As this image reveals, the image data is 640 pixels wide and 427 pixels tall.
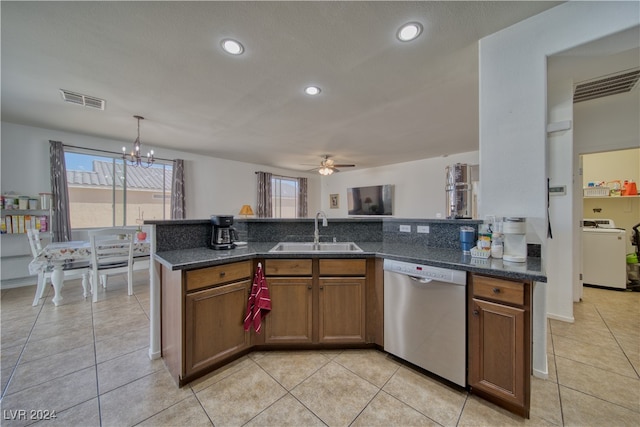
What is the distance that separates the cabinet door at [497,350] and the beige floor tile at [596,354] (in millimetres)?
1053

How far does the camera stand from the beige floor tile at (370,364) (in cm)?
165

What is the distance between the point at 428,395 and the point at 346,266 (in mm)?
966

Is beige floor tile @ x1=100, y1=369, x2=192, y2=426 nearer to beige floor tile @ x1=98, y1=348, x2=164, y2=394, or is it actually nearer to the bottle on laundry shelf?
beige floor tile @ x1=98, y1=348, x2=164, y2=394

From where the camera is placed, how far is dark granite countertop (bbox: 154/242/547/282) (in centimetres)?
132

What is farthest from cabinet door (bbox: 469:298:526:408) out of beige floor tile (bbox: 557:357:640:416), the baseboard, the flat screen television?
the flat screen television

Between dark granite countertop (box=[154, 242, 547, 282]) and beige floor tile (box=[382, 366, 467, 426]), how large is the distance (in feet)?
2.68

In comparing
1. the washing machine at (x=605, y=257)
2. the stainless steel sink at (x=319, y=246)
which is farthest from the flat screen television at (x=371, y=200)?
the stainless steel sink at (x=319, y=246)

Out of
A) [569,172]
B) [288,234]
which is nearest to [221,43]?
[288,234]

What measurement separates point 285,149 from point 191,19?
11.2 ft

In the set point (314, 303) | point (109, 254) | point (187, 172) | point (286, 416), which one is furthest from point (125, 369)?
point (187, 172)

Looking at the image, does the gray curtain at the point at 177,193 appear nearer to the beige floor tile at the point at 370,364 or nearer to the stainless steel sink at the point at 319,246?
the stainless steel sink at the point at 319,246

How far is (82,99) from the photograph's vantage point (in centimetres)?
274

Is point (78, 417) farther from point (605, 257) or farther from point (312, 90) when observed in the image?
point (605, 257)

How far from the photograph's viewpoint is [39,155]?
3.83m
